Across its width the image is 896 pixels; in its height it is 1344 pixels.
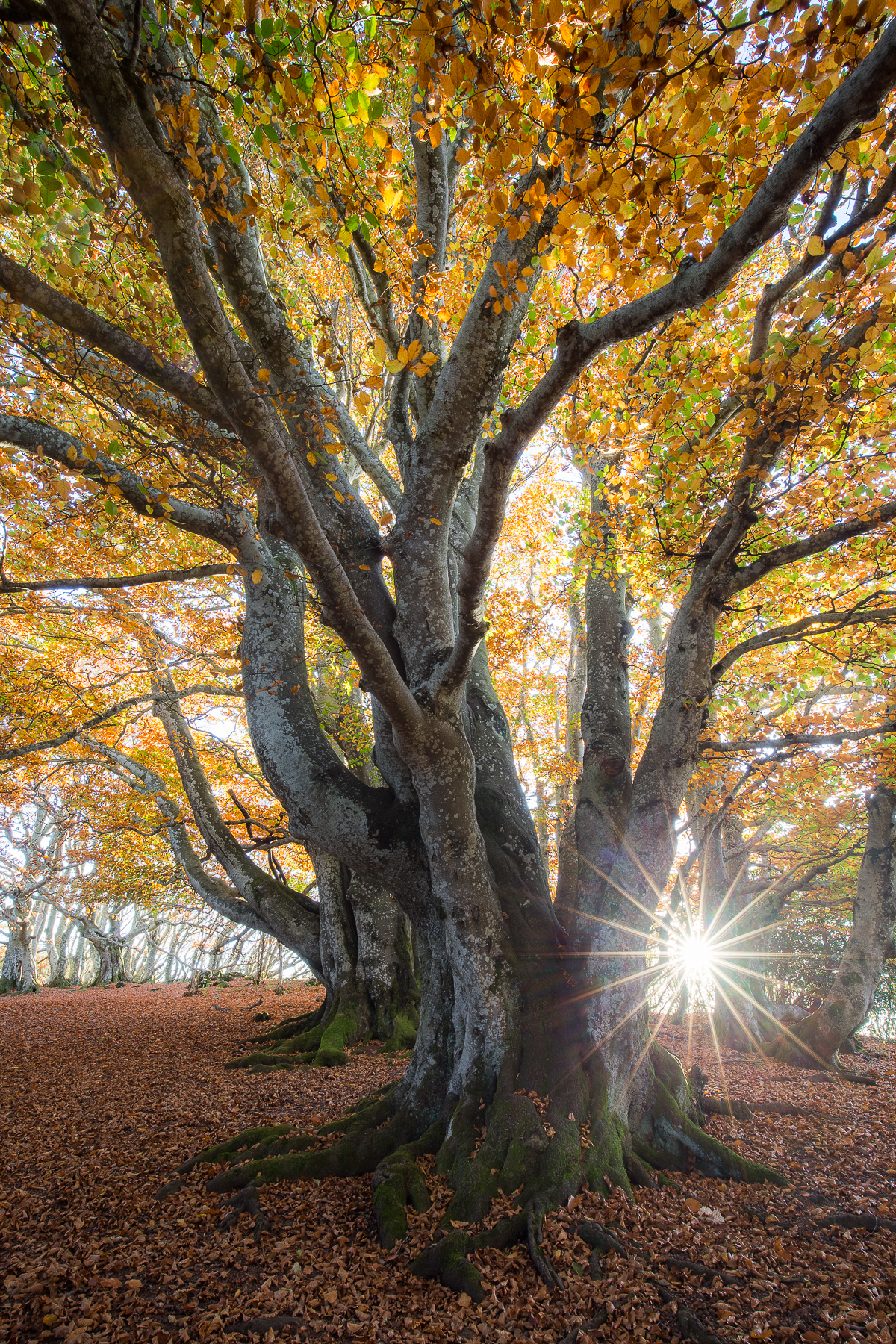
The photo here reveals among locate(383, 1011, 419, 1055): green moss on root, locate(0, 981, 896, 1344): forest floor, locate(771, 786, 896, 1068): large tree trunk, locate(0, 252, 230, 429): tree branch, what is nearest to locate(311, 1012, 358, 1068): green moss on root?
locate(383, 1011, 419, 1055): green moss on root

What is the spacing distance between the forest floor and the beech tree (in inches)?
9.7

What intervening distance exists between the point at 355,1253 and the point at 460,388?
5.14 m

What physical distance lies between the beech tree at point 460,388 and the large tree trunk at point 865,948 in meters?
4.85

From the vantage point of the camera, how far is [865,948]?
26.1ft

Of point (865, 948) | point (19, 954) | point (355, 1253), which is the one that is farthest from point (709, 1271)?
point (19, 954)

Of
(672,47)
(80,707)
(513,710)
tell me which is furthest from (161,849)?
(672,47)

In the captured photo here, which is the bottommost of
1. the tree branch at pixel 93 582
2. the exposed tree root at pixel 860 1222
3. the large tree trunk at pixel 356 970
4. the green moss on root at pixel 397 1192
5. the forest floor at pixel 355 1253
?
the exposed tree root at pixel 860 1222

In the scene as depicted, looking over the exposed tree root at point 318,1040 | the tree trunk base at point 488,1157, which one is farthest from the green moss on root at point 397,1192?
the exposed tree root at point 318,1040

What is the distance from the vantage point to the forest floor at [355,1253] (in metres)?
2.58

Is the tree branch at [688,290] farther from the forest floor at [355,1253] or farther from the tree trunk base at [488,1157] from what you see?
the forest floor at [355,1253]

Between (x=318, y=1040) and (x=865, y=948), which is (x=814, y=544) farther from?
(x=318, y=1040)

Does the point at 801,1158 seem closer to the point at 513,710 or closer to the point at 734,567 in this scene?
the point at 734,567

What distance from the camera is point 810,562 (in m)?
7.12

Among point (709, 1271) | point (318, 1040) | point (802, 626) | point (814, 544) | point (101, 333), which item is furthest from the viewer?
point (318, 1040)
